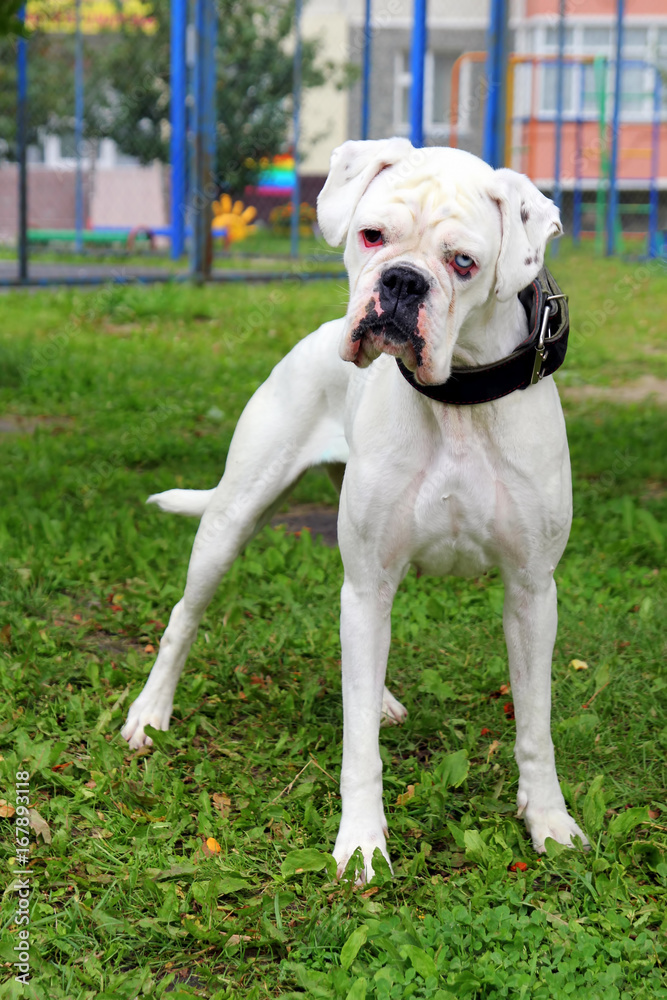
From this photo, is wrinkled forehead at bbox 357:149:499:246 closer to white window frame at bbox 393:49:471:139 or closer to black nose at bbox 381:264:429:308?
black nose at bbox 381:264:429:308

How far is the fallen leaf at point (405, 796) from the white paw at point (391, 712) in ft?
1.29

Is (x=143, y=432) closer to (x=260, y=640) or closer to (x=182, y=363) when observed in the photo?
(x=182, y=363)

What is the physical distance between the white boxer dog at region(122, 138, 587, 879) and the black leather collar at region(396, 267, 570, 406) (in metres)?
0.02

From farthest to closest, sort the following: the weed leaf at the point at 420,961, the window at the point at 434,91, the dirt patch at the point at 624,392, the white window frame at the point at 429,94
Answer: the window at the point at 434,91
the white window frame at the point at 429,94
the dirt patch at the point at 624,392
the weed leaf at the point at 420,961

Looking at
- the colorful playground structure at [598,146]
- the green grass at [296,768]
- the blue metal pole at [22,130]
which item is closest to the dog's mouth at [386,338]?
the green grass at [296,768]

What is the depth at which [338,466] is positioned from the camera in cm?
328

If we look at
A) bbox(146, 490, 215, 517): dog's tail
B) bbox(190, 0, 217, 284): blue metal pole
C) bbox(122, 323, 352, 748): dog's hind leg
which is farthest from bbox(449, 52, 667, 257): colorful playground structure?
bbox(122, 323, 352, 748): dog's hind leg

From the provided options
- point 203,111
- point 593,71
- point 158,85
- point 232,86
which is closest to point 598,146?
point 593,71

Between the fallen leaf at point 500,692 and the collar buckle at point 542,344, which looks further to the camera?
the fallen leaf at point 500,692

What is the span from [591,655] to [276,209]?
72.5ft

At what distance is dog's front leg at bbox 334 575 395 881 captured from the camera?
255 centimetres

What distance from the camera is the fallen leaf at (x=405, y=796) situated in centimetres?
279

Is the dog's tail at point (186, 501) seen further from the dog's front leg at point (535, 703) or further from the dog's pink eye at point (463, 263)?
the dog's pink eye at point (463, 263)

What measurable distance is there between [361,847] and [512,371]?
3.67 feet
